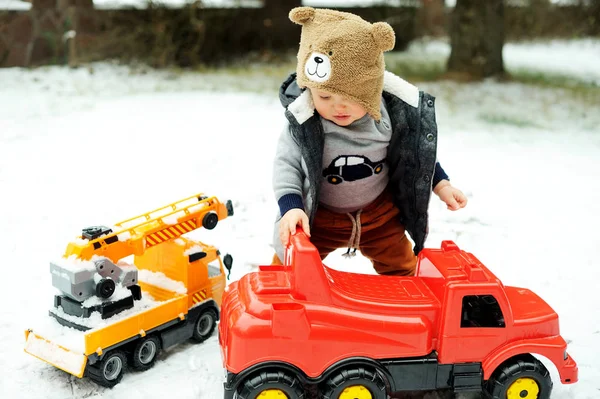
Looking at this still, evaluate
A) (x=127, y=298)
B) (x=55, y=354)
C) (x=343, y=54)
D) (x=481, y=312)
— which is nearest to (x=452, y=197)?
(x=481, y=312)

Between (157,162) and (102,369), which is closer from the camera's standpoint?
(102,369)

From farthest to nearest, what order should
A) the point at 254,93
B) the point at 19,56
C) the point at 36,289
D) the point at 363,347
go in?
the point at 19,56 → the point at 254,93 → the point at 36,289 → the point at 363,347

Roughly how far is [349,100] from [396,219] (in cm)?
44

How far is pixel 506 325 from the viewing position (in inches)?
60.8

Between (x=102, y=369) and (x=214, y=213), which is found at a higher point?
(x=214, y=213)

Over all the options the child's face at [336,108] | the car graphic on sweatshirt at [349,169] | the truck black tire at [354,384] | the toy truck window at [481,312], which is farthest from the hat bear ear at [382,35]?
the truck black tire at [354,384]

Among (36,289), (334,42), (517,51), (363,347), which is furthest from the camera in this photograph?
(517,51)

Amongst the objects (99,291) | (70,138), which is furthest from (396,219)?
(70,138)

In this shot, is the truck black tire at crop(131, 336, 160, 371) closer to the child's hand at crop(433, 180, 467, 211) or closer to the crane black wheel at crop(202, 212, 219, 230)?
the crane black wheel at crop(202, 212, 219, 230)

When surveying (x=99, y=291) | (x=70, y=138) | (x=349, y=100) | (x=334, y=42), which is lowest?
(x=70, y=138)

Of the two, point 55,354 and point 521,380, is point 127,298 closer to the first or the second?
point 55,354

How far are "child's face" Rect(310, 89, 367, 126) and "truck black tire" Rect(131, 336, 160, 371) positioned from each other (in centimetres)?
72

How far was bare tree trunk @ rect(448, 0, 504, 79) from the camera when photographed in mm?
5117

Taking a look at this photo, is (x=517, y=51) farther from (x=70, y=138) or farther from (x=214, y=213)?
(x=214, y=213)
